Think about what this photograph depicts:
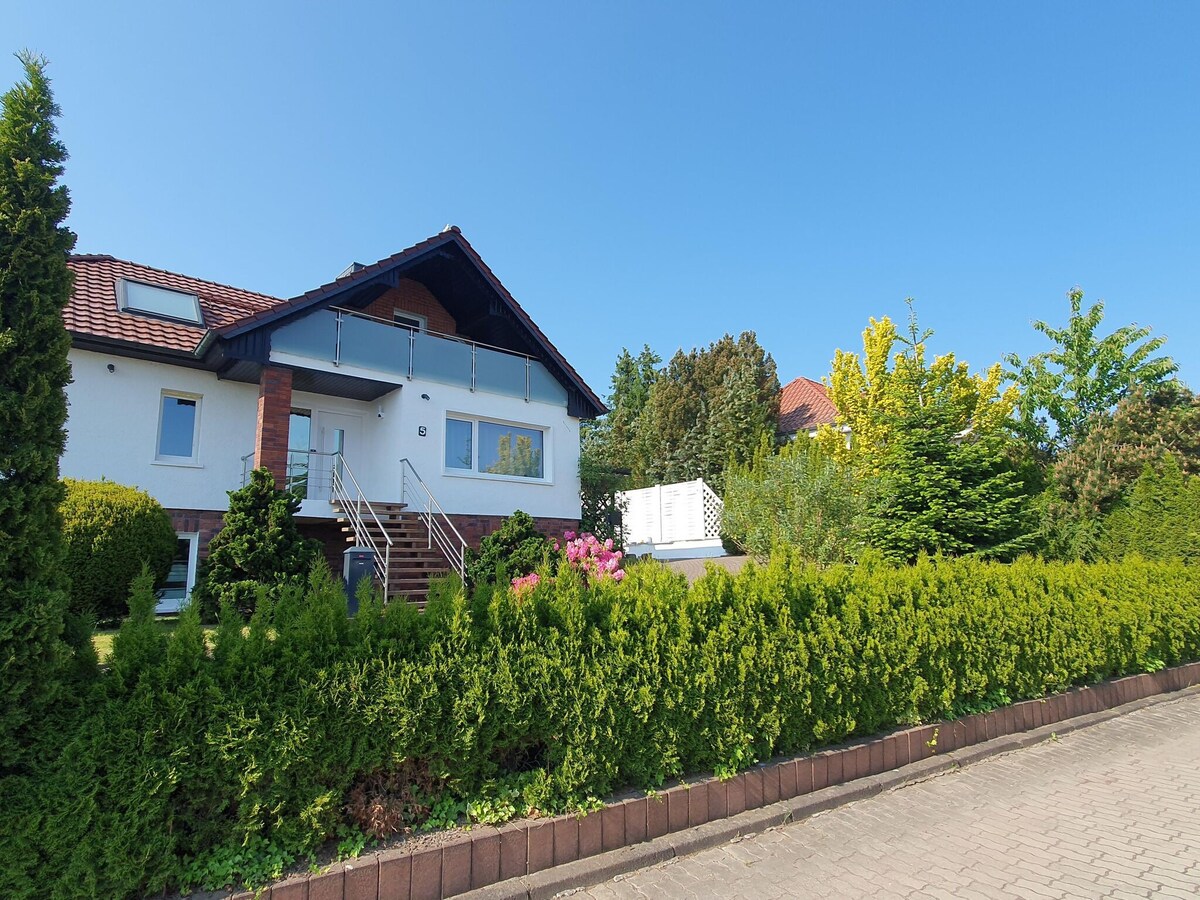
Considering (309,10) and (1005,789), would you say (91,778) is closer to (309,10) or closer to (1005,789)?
(1005,789)

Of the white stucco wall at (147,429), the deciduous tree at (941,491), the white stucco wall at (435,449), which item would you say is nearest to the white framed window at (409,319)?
the white stucco wall at (435,449)

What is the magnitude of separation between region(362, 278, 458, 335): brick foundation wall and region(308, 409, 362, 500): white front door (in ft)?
8.47

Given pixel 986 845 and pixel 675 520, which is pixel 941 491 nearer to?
pixel 986 845

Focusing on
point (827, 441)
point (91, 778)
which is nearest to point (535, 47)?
point (91, 778)

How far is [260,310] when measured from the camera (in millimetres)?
14961

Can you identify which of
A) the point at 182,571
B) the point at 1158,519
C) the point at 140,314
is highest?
the point at 140,314

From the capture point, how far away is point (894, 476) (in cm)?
1000

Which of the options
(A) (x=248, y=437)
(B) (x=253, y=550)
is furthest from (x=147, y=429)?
(B) (x=253, y=550)

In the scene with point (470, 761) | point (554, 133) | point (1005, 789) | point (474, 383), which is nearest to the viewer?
point (470, 761)

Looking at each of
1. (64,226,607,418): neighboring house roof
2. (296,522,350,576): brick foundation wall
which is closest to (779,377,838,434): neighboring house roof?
(64,226,607,418): neighboring house roof

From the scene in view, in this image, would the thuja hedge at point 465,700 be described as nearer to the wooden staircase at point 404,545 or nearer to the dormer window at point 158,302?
the wooden staircase at point 404,545

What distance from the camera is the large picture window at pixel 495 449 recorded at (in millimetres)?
15133

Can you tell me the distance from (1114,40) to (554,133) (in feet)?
26.9

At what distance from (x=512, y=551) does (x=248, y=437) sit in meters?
5.98
